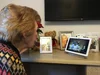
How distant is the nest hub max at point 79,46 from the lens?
136 centimetres

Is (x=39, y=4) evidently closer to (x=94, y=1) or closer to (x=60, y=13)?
(x=60, y=13)

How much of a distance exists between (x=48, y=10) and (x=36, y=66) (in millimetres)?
671

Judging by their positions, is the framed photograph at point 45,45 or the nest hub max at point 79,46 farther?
the framed photograph at point 45,45

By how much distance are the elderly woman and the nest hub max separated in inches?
20.1

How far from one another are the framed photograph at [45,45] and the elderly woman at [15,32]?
1.66ft

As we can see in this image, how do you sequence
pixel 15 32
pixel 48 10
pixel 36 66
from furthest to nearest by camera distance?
pixel 36 66
pixel 48 10
pixel 15 32

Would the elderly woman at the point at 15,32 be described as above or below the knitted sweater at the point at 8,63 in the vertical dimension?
above

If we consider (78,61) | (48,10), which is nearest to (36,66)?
(48,10)

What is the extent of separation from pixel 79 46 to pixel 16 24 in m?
0.66

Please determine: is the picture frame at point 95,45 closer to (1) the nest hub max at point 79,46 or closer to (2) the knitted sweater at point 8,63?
(1) the nest hub max at point 79,46

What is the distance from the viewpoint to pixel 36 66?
76.0 inches

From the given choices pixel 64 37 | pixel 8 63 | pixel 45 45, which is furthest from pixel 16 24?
pixel 64 37

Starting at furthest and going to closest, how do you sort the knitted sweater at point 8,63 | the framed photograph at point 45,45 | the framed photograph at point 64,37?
the framed photograph at point 64,37
the framed photograph at point 45,45
the knitted sweater at point 8,63

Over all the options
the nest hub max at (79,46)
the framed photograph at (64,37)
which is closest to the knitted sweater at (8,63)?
the nest hub max at (79,46)
